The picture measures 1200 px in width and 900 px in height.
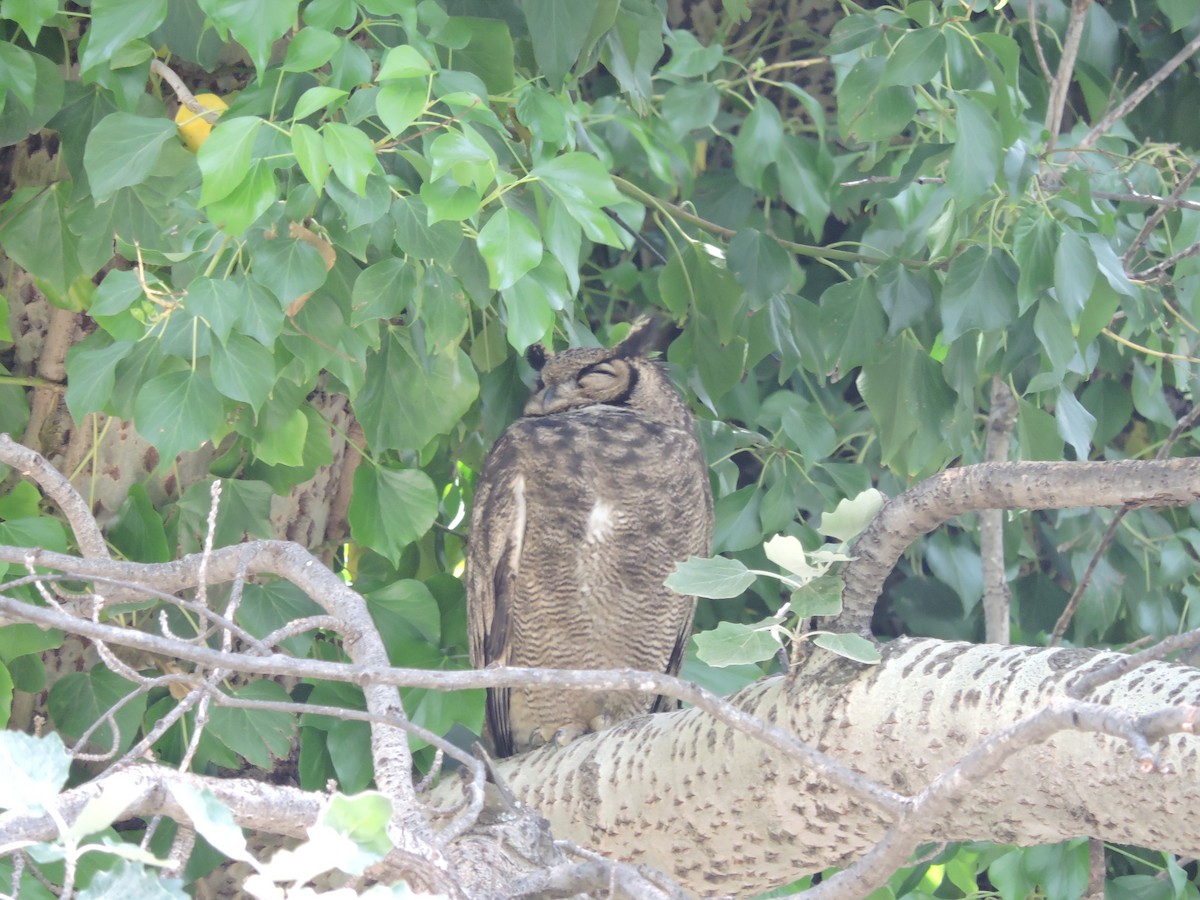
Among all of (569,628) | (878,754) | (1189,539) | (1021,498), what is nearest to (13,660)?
(569,628)

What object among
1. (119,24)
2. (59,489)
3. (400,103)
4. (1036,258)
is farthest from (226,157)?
(1036,258)

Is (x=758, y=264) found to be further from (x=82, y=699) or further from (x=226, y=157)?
(x=82, y=699)

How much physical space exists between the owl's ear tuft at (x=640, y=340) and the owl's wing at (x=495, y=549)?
0.32 m

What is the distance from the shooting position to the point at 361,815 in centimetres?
56

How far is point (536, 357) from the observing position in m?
2.36

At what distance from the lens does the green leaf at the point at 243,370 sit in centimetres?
126

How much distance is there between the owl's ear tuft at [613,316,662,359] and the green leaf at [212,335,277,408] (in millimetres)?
1069

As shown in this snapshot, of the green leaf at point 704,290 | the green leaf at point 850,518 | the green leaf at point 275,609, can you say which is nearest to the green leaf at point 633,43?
the green leaf at point 704,290

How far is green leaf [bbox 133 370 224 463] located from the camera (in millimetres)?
1288

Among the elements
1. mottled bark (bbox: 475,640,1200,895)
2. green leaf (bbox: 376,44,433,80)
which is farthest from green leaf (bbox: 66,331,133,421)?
mottled bark (bbox: 475,640,1200,895)

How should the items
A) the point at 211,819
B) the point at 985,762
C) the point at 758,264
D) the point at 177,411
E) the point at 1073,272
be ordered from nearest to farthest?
the point at 211,819 < the point at 985,762 < the point at 177,411 < the point at 1073,272 < the point at 758,264

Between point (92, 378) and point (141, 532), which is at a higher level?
point (92, 378)

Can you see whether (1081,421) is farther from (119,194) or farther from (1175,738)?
(119,194)

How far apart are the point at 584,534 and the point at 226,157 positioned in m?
1.17
